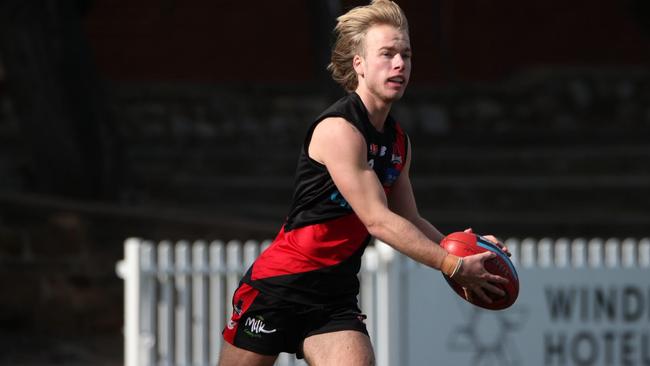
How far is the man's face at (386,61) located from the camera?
5047mm

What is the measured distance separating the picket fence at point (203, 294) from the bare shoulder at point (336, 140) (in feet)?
14.2

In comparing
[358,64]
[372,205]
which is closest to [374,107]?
[358,64]

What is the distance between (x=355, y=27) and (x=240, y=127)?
13.4 m

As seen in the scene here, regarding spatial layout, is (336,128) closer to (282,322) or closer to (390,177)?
(390,177)

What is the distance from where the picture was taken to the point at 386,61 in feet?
16.6

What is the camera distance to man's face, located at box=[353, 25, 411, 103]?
5047 mm

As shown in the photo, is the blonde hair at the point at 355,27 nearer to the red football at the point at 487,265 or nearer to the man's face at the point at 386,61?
the man's face at the point at 386,61

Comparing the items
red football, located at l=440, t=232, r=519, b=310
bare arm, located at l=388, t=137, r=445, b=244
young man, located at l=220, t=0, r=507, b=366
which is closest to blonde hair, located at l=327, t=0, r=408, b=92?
young man, located at l=220, t=0, r=507, b=366

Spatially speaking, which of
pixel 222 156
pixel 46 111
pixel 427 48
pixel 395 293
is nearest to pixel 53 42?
pixel 46 111

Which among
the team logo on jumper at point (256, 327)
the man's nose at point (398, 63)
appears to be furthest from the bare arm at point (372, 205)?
the team logo on jumper at point (256, 327)

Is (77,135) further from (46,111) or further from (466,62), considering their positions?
(466,62)

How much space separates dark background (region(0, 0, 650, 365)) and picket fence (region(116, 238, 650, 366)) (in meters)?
1.71

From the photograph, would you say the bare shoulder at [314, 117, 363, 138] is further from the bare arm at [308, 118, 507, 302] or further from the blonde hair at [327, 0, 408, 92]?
the blonde hair at [327, 0, 408, 92]

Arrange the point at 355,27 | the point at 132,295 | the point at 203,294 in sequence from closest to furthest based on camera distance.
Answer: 1. the point at 355,27
2. the point at 132,295
3. the point at 203,294
